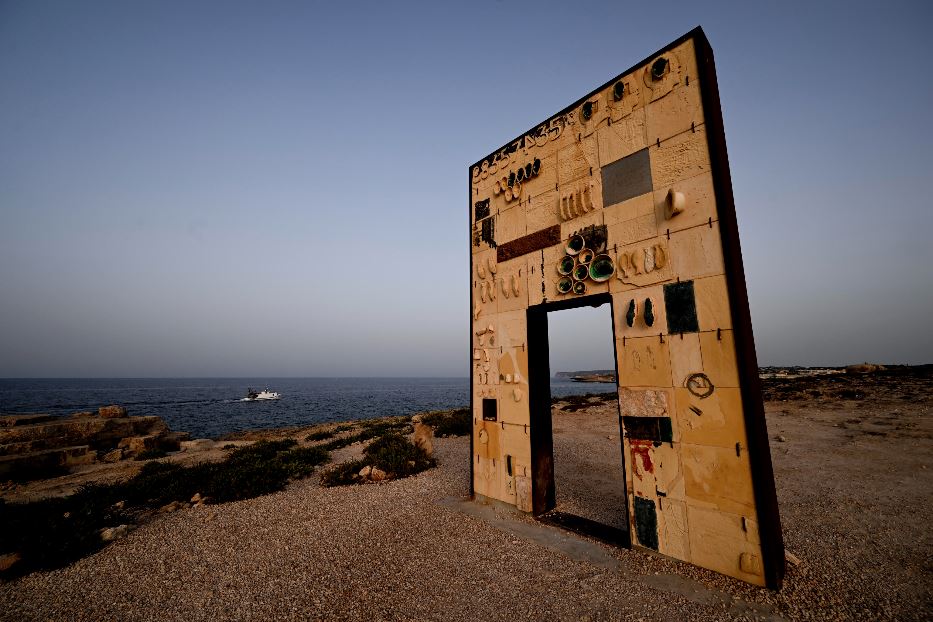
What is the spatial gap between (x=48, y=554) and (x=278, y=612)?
13.3ft

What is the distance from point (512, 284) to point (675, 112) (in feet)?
11.6

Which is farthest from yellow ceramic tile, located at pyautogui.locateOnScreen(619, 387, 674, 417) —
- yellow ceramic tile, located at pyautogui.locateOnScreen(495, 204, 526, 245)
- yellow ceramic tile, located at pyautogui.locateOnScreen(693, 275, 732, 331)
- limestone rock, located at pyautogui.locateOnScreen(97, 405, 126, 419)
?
limestone rock, located at pyautogui.locateOnScreen(97, 405, 126, 419)

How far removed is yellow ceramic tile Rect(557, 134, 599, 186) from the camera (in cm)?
570

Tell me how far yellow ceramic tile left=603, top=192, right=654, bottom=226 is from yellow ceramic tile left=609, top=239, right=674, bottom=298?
42cm

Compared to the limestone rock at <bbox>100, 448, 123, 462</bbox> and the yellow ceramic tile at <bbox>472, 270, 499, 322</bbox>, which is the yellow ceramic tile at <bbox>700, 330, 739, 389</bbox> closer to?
the yellow ceramic tile at <bbox>472, 270, 499, 322</bbox>

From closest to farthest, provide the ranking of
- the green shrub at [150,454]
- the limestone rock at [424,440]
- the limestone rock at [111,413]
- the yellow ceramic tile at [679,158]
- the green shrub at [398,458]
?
the yellow ceramic tile at [679,158] < the green shrub at [398,458] < the limestone rock at [424,440] < the green shrub at [150,454] < the limestone rock at [111,413]

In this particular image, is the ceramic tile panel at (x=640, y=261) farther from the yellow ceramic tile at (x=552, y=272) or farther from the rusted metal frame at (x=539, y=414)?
the rusted metal frame at (x=539, y=414)

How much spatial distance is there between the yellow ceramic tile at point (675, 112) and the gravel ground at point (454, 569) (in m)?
5.60

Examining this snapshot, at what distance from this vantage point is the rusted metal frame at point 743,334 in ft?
12.4

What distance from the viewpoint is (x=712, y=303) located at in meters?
4.25

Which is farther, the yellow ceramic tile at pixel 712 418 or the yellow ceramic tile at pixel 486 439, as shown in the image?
the yellow ceramic tile at pixel 486 439

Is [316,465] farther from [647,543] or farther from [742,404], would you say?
[742,404]

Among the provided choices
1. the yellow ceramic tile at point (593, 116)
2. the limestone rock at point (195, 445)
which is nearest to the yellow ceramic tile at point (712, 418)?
the yellow ceramic tile at point (593, 116)

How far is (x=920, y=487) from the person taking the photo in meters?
6.70
